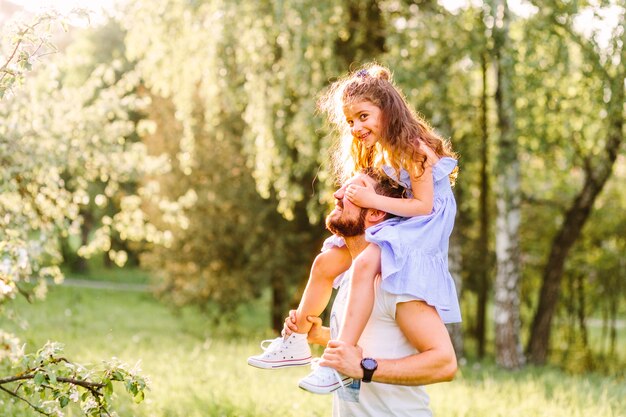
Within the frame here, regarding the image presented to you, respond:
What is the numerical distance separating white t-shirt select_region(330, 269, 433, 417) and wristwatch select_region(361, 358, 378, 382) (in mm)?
202

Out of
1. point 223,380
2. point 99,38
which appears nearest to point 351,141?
point 223,380

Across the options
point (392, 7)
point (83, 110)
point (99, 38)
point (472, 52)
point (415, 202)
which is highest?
point (99, 38)

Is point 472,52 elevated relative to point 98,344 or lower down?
elevated

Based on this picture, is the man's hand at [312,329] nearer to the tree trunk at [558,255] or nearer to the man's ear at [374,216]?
the man's ear at [374,216]

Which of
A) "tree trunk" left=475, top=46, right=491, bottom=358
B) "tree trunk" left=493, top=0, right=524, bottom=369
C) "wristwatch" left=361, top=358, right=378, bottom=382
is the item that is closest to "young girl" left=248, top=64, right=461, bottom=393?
"wristwatch" left=361, top=358, right=378, bottom=382

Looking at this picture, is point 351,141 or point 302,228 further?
point 302,228

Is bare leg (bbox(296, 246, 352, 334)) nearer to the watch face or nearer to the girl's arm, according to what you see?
the girl's arm

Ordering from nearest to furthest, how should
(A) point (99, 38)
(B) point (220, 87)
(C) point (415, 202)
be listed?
(C) point (415, 202) < (B) point (220, 87) < (A) point (99, 38)

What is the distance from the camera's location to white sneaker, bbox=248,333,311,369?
3512 millimetres

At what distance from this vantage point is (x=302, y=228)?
14.1m

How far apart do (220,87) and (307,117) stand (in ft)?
5.21

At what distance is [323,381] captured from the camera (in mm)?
2938

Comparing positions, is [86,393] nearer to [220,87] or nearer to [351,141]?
[351,141]

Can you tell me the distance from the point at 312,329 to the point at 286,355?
0.18m
